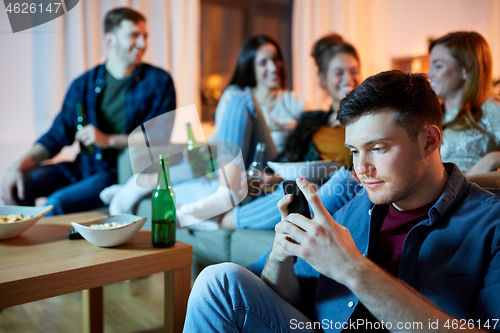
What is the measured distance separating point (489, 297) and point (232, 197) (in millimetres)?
1154

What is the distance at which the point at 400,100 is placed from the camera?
78 cm

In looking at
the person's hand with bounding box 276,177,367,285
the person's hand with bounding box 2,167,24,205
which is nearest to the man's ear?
the person's hand with bounding box 276,177,367,285

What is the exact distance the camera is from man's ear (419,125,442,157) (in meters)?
0.79

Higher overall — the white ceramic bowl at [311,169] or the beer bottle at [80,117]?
the beer bottle at [80,117]

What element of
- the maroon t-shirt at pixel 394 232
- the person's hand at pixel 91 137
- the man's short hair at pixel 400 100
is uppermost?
the man's short hair at pixel 400 100

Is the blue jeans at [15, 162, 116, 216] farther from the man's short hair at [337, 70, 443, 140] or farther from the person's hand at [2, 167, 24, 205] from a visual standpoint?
the man's short hair at [337, 70, 443, 140]

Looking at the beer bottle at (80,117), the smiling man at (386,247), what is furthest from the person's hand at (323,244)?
the beer bottle at (80,117)

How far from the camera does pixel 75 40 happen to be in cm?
309

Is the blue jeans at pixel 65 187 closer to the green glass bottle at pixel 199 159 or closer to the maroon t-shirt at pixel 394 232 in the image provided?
the green glass bottle at pixel 199 159

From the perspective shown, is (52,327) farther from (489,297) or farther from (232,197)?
(489,297)

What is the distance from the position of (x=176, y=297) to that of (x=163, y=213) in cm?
25

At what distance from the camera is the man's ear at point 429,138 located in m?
0.79

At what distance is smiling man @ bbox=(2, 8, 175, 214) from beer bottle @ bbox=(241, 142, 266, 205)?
3.22 feet

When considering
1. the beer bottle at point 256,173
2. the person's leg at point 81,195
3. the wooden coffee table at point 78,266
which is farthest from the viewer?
the person's leg at point 81,195
